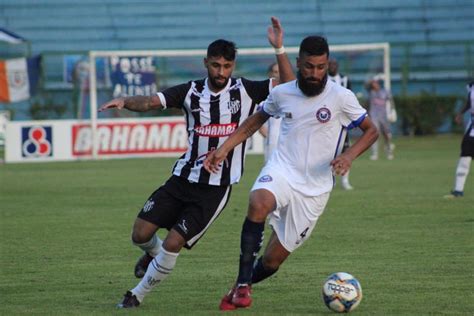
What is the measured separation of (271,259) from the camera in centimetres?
→ 873

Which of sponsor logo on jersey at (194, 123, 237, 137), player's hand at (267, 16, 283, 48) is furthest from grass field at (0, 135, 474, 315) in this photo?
player's hand at (267, 16, 283, 48)

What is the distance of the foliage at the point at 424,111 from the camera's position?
37000 millimetres

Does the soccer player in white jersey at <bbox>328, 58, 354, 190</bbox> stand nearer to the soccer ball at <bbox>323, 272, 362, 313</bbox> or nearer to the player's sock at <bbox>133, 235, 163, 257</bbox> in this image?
the player's sock at <bbox>133, 235, 163, 257</bbox>

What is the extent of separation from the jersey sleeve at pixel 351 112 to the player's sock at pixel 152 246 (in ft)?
6.09

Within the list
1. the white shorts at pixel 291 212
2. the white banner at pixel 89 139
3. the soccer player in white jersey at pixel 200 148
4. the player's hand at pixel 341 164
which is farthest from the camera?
the white banner at pixel 89 139

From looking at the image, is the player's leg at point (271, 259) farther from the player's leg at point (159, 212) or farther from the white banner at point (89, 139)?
the white banner at point (89, 139)

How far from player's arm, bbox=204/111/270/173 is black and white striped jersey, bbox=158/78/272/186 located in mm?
297

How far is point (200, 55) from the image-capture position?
107ft

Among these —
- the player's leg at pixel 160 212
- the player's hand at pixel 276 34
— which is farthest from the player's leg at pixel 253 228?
the player's hand at pixel 276 34

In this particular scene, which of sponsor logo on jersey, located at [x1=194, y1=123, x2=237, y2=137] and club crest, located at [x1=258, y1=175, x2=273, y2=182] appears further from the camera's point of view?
sponsor logo on jersey, located at [x1=194, y1=123, x2=237, y2=137]

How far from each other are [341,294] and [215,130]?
1.68m

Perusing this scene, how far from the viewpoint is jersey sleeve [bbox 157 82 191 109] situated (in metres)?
8.91

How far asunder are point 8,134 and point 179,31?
13.1 m

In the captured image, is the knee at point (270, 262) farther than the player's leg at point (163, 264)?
Yes
